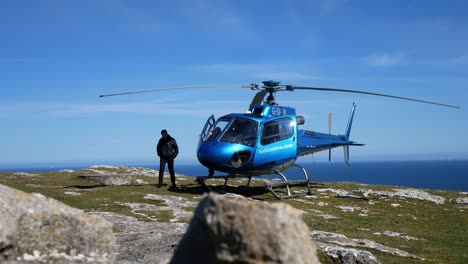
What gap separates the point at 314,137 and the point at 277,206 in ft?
74.3

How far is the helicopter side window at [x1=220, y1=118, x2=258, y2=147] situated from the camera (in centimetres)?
2116

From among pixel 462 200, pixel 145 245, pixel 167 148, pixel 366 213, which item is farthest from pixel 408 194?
pixel 145 245

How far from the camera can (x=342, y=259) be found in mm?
10461

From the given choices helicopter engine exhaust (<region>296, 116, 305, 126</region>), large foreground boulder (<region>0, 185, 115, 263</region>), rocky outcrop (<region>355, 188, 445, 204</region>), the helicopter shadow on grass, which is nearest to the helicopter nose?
the helicopter shadow on grass

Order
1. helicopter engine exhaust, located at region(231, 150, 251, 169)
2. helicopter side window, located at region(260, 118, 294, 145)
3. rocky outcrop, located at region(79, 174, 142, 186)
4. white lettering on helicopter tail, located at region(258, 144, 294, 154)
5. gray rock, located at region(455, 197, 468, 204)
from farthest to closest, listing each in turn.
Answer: gray rock, located at region(455, 197, 468, 204)
rocky outcrop, located at region(79, 174, 142, 186)
helicopter side window, located at region(260, 118, 294, 145)
white lettering on helicopter tail, located at region(258, 144, 294, 154)
helicopter engine exhaust, located at region(231, 150, 251, 169)

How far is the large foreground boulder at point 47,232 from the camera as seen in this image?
18.9 feet

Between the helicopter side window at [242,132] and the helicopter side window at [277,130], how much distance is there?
56cm

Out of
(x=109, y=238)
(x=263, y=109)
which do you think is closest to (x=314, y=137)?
(x=263, y=109)

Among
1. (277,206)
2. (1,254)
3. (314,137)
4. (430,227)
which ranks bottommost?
(430,227)

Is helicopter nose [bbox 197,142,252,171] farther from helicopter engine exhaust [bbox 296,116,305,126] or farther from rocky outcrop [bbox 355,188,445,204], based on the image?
rocky outcrop [bbox 355,188,445,204]

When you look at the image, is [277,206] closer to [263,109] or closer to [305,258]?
[305,258]

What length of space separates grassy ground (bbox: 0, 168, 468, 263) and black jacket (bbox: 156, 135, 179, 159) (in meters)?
1.75

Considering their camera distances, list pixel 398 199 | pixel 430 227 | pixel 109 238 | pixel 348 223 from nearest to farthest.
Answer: pixel 109 238 < pixel 348 223 < pixel 430 227 < pixel 398 199

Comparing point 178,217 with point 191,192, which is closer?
point 178,217
